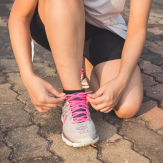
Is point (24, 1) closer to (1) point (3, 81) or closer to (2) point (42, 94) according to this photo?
(2) point (42, 94)

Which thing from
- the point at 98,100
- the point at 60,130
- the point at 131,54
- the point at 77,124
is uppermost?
the point at 131,54

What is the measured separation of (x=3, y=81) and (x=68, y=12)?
0.93m

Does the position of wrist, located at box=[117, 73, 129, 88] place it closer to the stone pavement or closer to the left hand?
the left hand

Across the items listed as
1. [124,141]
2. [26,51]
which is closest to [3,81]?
[26,51]

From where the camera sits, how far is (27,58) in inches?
52.7

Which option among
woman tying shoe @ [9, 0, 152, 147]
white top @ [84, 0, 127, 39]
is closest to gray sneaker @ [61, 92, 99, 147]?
woman tying shoe @ [9, 0, 152, 147]

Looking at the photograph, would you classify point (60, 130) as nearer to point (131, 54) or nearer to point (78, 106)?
point (78, 106)

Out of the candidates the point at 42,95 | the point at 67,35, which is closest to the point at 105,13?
the point at 67,35

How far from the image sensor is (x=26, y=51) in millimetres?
1361

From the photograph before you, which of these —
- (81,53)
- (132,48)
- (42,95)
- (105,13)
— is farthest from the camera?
(105,13)

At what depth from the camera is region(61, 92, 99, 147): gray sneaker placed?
122cm

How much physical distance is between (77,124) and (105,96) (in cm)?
20

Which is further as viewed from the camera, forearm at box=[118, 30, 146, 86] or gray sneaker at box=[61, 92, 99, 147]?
forearm at box=[118, 30, 146, 86]

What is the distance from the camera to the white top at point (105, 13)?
153 centimetres
